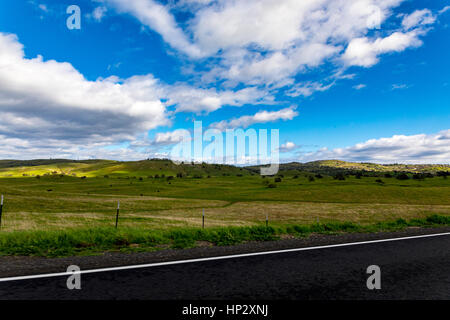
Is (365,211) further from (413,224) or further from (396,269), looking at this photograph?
Answer: (396,269)

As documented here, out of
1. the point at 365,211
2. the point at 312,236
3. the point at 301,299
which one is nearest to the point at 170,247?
Result: the point at 301,299

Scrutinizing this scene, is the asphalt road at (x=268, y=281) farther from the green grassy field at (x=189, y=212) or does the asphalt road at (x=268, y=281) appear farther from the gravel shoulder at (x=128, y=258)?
the green grassy field at (x=189, y=212)

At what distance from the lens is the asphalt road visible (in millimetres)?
4859

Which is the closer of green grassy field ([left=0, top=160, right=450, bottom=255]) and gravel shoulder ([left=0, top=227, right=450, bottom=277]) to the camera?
Result: gravel shoulder ([left=0, top=227, right=450, bottom=277])

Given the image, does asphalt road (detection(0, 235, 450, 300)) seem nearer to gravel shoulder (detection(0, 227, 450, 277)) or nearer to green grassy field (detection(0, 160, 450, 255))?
gravel shoulder (detection(0, 227, 450, 277))

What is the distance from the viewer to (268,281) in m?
5.55

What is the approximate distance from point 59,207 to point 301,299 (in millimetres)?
43663

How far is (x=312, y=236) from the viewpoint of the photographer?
10633 millimetres

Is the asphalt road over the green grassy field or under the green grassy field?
over
